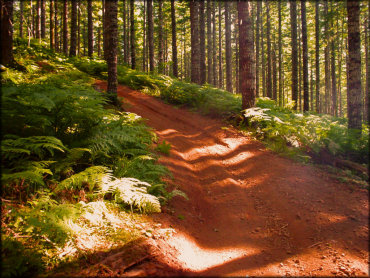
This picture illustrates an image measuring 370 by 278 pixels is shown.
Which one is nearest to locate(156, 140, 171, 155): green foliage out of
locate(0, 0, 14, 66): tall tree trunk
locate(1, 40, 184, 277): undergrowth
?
locate(1, 40, 184, 277): undergrowth

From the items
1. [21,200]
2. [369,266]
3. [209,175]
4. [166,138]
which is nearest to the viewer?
[369,266]

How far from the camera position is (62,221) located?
8.80 ft

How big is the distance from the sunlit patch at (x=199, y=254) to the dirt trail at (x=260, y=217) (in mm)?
12

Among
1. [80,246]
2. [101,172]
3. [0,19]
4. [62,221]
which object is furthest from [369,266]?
[0,19]

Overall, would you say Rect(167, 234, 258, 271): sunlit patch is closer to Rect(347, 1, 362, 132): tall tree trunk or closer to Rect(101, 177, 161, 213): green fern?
Rect(101, 177, 161, 213): green fern

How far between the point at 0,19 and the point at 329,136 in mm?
10290

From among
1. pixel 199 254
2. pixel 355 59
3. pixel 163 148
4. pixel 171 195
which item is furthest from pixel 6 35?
pixel 355 59

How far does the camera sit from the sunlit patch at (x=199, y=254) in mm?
2816

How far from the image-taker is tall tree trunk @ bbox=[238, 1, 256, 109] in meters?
8.62

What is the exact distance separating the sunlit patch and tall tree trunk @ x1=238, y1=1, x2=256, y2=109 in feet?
21.4

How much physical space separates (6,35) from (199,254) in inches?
344

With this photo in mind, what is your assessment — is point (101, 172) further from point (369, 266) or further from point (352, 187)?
point (352, 187)

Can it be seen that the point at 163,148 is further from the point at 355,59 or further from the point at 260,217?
the point at 355,59

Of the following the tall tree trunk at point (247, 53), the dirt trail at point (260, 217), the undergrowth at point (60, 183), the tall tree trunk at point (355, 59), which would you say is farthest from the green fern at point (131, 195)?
the tall tree trunk at point (355, 59)
